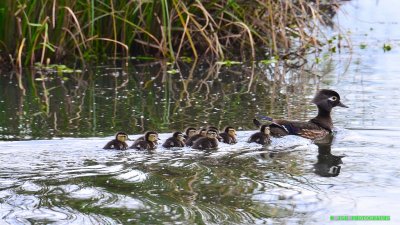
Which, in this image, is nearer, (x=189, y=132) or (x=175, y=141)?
(x=175, y=141)

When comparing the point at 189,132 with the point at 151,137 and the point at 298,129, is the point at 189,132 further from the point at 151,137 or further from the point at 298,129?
the point at 298,129

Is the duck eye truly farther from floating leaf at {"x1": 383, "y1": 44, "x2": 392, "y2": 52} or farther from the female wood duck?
floating leaf at {"x1": 383, "y1": 44, "x2": 392, "y2": 52}

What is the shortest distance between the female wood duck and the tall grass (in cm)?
333

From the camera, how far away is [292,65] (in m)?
14.3

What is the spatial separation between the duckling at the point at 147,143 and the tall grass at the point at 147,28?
3999 millimetres

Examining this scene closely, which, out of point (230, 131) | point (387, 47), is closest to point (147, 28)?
point (387, 47)

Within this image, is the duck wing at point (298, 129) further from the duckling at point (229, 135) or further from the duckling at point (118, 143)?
the duckling at point (118, 143)

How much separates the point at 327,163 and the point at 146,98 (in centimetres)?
390

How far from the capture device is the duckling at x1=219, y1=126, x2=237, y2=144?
911cm

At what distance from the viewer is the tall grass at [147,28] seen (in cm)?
1304

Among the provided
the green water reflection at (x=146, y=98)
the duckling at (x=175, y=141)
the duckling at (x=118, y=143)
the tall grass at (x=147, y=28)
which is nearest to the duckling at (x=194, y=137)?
the duckling at (x=175, y=141)

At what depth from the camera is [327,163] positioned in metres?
8.48

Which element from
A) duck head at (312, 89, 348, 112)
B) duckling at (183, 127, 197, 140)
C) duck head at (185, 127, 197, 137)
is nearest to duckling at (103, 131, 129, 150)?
duckling at (183, 127, 197, 140)

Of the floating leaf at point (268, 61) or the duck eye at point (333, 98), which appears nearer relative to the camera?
the duck eye at point (333, 98)
